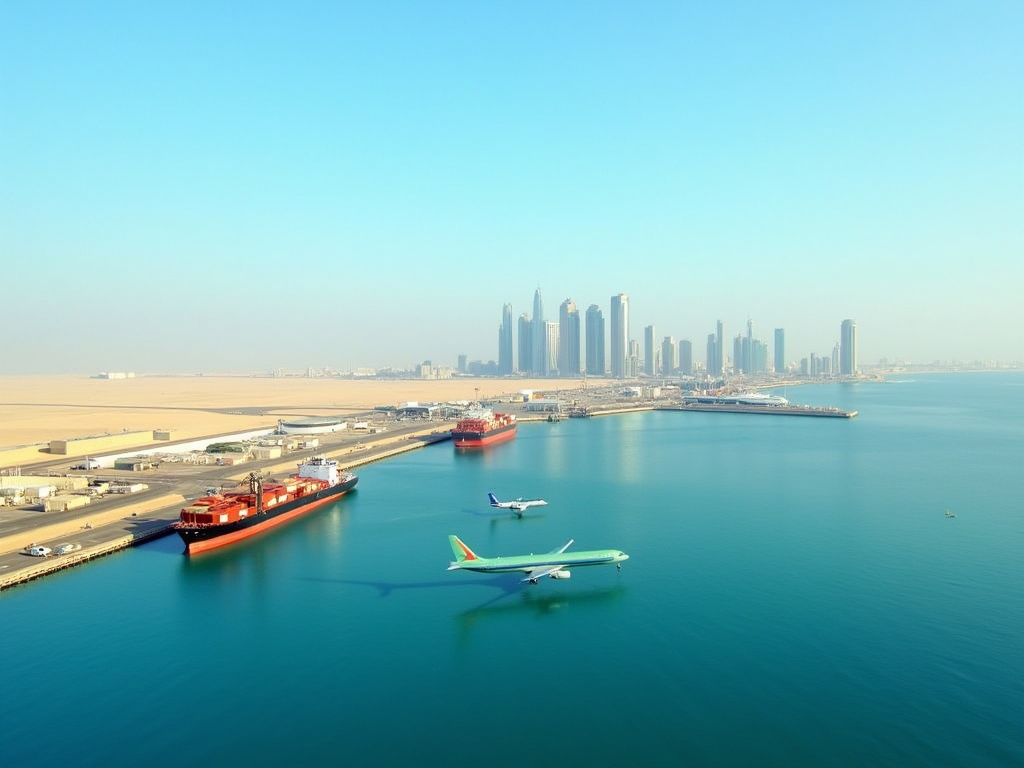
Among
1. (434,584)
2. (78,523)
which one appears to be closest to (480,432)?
(78,523)

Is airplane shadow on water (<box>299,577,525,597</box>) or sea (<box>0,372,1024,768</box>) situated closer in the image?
sea (<box>0,372,1024,768</box>)

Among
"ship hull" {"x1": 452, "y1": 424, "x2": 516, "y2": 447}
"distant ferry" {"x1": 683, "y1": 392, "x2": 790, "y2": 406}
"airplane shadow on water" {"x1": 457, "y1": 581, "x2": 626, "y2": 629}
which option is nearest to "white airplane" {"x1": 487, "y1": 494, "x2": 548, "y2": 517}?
"airplane shadow on water" {"x1": 457, "y1": 581, "x2": 626, "y2": 629}

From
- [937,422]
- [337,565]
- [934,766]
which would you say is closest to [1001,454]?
[937,422]

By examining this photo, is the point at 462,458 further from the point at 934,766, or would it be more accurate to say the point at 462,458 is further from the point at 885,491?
the point at 934,766

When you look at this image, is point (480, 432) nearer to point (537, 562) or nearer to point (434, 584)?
point (434, 584)

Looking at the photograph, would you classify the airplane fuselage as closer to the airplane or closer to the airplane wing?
the airplane

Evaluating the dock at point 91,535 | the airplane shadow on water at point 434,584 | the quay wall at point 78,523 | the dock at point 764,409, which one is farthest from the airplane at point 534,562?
the dock at point 764,409

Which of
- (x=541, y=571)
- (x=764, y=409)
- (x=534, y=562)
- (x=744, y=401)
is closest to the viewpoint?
(x=541, y=571)
